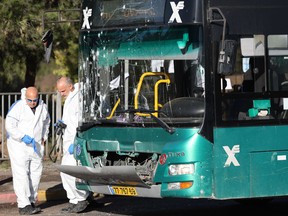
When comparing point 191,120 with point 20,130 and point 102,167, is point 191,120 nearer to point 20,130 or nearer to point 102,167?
point 102,167

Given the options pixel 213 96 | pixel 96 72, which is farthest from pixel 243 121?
pixel 96 72

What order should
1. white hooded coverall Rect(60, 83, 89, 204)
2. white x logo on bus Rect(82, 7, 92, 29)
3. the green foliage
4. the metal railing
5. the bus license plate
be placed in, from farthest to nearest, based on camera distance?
the green foliage → the metal railing → white hooded coverall Rect(60, 83, 89, 204) → white x logo on bus Rect(82, 7, 92, 29) → the bus license plate

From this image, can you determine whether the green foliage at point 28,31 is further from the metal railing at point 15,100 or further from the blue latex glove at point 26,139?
the blue latex glove at point 26,139

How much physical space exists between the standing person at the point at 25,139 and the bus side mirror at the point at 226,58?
3.35 meters

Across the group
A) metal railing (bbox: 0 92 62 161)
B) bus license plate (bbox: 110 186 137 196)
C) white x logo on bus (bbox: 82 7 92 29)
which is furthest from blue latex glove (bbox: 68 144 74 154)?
metal railing (bbox: 0 92 62 161)

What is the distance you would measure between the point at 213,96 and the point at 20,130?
344 centimetres

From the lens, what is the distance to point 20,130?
39.7 ft

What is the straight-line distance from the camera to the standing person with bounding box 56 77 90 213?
12039 millimetres

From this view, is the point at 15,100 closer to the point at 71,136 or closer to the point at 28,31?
the point at 28,31

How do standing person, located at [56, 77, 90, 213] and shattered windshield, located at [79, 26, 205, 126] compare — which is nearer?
shattered windshield, located at [79, 26, 205, 126]

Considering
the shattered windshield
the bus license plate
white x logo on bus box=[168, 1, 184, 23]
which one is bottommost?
the bus license plate

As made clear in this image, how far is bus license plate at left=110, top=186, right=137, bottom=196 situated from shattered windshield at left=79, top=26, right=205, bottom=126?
32.6 inches

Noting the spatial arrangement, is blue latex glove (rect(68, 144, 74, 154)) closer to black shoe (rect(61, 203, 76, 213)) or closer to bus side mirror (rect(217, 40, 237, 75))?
black shoe (rect(61, 203, 76, 213))

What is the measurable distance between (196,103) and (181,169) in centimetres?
78
